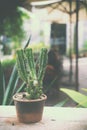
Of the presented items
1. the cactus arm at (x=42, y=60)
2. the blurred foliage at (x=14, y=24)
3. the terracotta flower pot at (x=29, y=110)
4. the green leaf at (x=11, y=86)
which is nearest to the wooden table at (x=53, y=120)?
the terracotta flower pot at (x=29, y=110)

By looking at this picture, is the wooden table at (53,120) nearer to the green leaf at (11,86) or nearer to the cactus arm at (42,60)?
the cactus arm at (42,60)

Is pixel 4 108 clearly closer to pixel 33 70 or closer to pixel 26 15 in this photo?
pixel 33 70

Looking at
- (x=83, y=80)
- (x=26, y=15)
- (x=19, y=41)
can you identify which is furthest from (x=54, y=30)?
(x=83, y=80)

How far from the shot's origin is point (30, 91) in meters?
2.60

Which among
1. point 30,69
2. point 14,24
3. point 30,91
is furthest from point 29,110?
point 14,24

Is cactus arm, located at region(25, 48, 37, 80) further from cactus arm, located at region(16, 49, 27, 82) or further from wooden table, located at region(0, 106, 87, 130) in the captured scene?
wooden table, located at region(0, 106, 87, 130)

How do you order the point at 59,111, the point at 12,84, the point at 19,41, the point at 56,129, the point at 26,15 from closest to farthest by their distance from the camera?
1. the point at 56,129
2. the point at 59,111
3. the point at 12,84
4. the point at 26,15
5. the point at 19,41

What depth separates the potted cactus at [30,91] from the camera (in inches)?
101

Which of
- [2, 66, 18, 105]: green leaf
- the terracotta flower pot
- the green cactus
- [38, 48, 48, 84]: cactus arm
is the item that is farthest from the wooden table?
[2, 66, 18, 105]: green leaf

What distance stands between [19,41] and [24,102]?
41.2 ft

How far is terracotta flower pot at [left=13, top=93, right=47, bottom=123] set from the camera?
256 centimetres

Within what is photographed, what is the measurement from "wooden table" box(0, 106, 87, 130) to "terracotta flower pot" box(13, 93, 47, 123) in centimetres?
4

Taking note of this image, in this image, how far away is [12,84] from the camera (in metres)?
3.36

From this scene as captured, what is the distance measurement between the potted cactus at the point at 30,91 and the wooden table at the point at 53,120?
64mm
